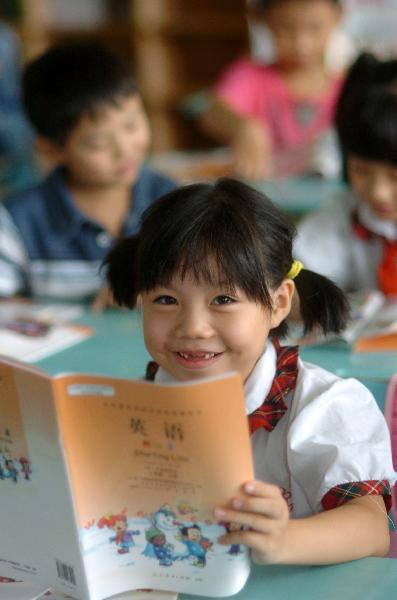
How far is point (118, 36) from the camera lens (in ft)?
14.9

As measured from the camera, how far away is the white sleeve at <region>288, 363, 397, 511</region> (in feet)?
2.78

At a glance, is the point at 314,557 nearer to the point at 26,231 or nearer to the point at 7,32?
the point at 26,231

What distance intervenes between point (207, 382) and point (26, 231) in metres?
1.33

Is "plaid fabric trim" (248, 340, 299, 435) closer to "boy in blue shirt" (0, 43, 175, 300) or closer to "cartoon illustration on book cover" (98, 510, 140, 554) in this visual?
"cartoon illustration on book cover" (98, 510, 140, 554)

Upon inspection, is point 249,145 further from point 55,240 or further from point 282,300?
point 282,300

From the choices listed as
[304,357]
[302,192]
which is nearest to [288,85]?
[302,192]

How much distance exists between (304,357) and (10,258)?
97 centimetres

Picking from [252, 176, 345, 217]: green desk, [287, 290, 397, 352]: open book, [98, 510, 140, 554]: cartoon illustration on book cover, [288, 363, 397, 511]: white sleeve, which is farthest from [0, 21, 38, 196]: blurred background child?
[98, 510, 140, 554]: cartoon illustration on book cover

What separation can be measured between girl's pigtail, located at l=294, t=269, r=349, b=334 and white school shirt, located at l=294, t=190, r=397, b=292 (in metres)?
0.80

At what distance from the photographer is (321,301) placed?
979 millimetres

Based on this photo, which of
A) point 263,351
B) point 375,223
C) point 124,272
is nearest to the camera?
point 263,351

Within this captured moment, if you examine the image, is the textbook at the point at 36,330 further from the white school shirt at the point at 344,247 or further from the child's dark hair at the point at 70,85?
the white school shirt at the point at 344,247

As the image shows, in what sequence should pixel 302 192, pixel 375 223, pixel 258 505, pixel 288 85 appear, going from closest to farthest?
pixel 258 505
pixel 375 223
pixel 302 192
pixel 288 85

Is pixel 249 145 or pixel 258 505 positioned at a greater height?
pixel 258 505
